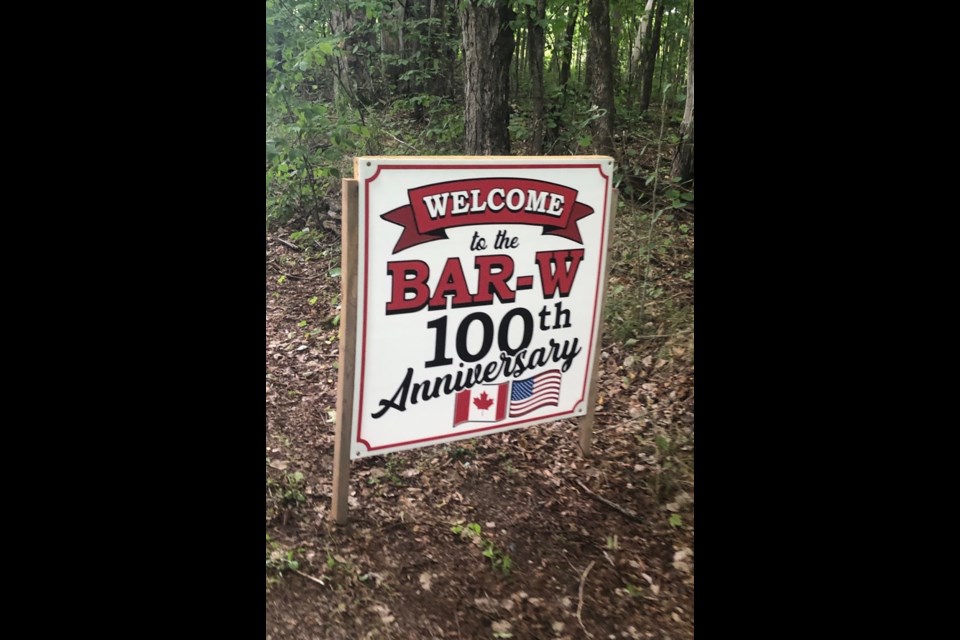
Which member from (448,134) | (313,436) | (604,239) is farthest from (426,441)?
(448,134)

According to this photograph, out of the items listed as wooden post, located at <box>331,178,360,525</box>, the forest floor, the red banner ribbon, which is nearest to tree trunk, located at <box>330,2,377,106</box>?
the forest floor

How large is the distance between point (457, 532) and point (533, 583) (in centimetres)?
38

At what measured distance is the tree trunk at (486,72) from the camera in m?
4.12

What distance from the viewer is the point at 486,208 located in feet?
7.63

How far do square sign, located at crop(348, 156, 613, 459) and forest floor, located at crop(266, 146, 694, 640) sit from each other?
1.23ft

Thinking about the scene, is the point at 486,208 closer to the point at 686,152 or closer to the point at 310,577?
the point at 310,577

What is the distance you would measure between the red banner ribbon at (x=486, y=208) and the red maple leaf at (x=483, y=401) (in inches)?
25.9

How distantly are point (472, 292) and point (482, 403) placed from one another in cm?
46

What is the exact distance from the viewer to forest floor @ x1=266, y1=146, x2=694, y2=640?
2135 mm

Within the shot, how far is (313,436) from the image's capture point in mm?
3066

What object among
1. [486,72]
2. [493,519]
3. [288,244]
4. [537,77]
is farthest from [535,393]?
[537,77]

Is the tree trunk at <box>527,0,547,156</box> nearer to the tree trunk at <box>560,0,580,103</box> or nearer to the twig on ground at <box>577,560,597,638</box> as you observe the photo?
the tree trunk at <box>560,0,580,103</box>

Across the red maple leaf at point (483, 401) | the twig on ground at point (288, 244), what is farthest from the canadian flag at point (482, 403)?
the twig on ground at point (288, 244)

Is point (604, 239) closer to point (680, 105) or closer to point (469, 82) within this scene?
point (469, 82)
